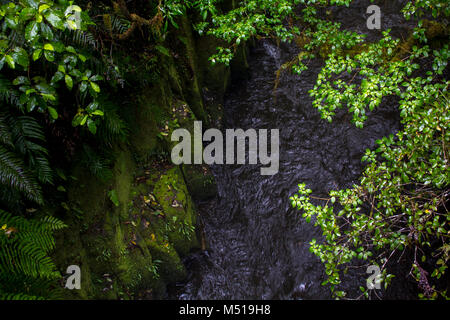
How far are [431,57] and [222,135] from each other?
5262 mm

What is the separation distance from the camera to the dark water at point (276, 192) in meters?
4.93

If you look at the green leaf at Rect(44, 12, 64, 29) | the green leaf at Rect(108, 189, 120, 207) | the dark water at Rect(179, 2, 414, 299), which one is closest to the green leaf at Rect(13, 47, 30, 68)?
the green leaf at Rect(44, 12, 64, 29)

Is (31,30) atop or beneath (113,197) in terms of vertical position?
atop

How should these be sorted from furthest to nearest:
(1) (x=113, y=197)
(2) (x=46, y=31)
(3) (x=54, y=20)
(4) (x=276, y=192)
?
(4) (x=276, y=192) → (1) (x=113, y=197) → (2) (x=46, y=31) → (3) (x=54, y=20)

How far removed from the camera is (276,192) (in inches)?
234

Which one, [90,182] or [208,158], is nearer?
[90,182]

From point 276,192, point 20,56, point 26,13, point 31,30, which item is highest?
point 26,13

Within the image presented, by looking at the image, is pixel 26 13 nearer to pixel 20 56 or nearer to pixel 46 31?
pixel 46 31

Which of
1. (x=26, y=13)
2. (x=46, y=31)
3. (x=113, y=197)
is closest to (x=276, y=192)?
(x=113, y=197)

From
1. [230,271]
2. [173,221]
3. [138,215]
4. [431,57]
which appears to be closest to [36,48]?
[138,215]

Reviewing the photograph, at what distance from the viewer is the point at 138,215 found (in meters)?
4.64
